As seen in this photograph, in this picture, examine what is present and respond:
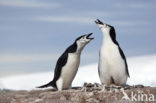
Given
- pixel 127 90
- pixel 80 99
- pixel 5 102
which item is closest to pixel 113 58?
pixel 127 90

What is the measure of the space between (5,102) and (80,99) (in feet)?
7.49

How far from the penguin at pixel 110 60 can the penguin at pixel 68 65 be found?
499 millimetres

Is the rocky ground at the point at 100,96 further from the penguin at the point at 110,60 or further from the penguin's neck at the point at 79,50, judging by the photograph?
the penguin's neck at the point at 79,50

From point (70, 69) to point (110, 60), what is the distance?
4.13ft

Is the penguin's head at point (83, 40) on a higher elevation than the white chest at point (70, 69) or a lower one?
higher

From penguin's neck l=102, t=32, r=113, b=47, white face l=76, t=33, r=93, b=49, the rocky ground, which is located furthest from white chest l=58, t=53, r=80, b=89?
the rocky ground

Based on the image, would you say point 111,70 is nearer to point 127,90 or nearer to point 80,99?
point 127,90

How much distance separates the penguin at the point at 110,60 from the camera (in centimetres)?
1149

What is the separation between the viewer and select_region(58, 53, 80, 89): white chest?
11977 mm

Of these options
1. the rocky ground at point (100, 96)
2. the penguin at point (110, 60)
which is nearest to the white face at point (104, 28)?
the penguin at point (110, 60)

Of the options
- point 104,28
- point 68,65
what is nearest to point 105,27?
point 104,28

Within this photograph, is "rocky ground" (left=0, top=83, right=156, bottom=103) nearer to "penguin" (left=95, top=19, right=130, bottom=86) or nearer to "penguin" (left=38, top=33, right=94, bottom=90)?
"penguin" (left=95, top=19, right=130, bottom=86)

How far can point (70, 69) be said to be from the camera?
12.0 metres

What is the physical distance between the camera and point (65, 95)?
10.3 metres
